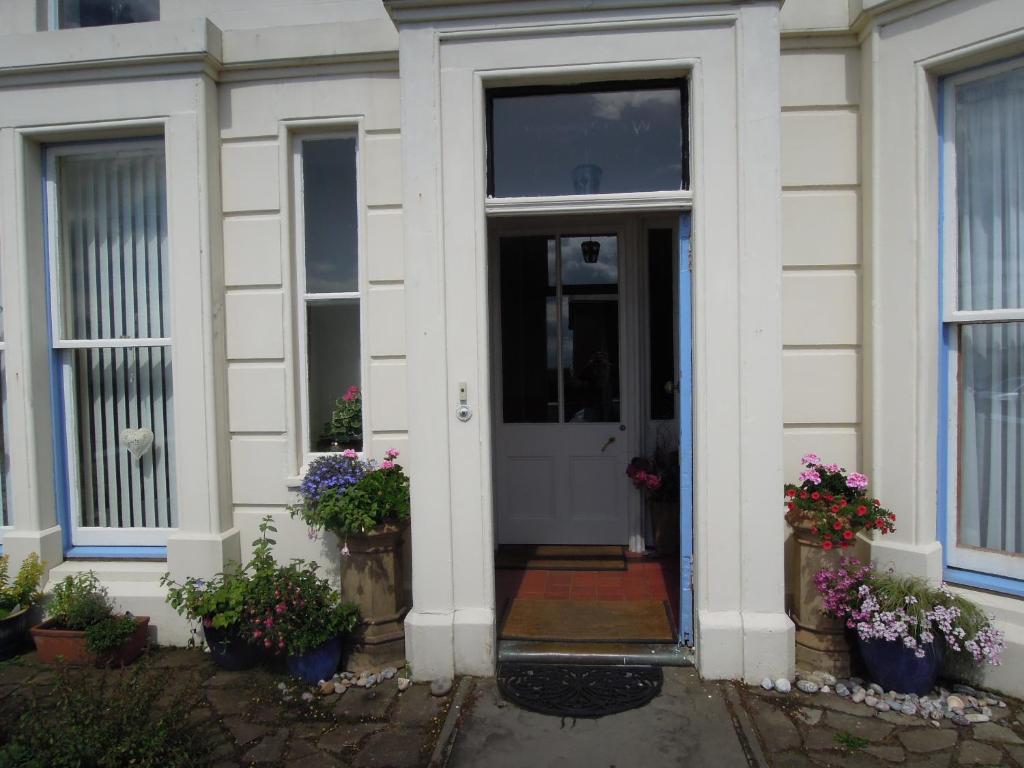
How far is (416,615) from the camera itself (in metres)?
3.76

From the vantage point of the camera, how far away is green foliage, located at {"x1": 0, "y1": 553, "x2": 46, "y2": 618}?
418 centimetres

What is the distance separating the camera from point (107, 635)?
3.90 m

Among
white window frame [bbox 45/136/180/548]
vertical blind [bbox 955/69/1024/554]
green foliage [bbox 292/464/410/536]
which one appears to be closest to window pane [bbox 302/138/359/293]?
white window frame [bbox 45/136/180/548]

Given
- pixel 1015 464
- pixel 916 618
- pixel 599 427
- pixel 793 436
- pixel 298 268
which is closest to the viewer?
pixel 916 618

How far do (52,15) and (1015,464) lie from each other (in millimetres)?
6515

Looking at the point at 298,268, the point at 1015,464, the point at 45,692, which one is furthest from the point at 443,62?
the point at 45,692

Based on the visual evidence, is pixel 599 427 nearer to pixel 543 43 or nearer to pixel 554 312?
pixel 554 312

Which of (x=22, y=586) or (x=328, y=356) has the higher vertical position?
(x=328, y=356)

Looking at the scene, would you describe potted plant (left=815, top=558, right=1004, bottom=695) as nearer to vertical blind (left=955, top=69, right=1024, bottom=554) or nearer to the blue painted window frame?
vertical blind (left=955, top=69, right=1024, bottom=554)

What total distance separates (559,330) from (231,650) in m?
3.36

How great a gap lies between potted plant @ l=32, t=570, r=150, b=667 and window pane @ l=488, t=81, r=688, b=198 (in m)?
3.33

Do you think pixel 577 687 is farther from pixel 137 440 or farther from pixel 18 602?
pixel 18 602

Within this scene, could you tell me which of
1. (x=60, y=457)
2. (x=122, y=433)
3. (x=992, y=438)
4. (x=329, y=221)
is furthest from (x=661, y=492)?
(x=60, y=457)

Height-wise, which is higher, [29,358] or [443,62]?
[443,62]
